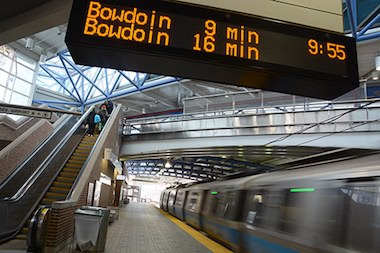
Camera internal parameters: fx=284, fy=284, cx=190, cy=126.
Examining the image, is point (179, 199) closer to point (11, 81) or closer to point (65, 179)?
point (65, 179)

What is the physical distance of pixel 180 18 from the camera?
3031mm

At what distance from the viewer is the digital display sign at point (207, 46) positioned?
2.84 metres

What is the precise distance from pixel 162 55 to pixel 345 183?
138 inches

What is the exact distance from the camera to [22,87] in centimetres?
2892

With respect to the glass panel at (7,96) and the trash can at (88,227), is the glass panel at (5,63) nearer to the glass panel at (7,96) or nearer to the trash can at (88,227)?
the glass panel at (7,96)

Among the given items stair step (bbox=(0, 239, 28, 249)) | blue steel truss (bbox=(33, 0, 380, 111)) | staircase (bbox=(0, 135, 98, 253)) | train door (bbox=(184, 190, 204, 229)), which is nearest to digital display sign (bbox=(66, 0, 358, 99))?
stair step (bbox=(0, 239, 28, 249))

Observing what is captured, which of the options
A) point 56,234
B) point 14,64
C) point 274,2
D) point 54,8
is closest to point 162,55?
point 274,2

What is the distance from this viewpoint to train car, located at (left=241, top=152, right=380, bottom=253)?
3.88 m

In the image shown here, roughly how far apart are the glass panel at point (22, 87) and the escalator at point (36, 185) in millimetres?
20157

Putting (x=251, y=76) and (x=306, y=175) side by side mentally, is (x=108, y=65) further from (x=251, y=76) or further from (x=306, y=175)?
(x=306, y=175)

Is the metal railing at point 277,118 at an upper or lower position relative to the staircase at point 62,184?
upper

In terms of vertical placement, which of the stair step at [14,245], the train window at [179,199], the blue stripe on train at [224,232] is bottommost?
the stair step at [14,245]

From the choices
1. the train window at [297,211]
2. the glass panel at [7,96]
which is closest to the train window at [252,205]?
the train window at [297,211]

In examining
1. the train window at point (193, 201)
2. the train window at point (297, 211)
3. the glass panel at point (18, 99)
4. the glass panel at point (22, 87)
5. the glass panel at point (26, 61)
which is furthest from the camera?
the glass panel at point (26, 61)
